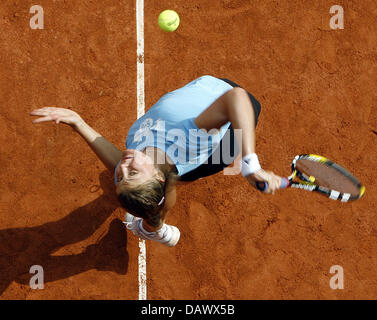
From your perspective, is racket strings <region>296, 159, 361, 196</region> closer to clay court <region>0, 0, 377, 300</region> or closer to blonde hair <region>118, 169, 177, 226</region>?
blonde hair <region>118, 169, 177, 226</region>

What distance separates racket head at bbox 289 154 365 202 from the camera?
3.71 m

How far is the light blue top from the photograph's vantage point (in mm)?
3342

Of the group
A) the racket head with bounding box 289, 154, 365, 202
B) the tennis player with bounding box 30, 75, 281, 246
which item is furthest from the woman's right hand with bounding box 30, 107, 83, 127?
the racket head with bounding box 289, 154, 365, 202

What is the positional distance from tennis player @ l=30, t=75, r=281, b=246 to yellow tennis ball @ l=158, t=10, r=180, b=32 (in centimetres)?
203

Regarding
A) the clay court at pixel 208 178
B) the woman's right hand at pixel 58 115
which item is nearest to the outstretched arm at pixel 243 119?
the woman's right hand at pixel 58 115

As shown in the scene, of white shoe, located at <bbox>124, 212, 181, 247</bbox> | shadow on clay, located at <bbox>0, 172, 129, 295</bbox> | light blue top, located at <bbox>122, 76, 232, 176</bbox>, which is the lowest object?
shadow on clay, located at <bbox>0, 172, 129, 295</bbox>

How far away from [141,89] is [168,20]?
99 cm

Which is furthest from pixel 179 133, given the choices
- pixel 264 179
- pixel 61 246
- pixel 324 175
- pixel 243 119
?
pixel 61 246

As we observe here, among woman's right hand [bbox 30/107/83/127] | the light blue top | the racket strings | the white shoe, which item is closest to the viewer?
the light blue top

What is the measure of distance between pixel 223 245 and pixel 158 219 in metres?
1.54

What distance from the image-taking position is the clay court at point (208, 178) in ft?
16.6

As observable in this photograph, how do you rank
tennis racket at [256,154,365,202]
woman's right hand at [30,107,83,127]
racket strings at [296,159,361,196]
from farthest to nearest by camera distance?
racket strings at [296,159,361,196], tennis racket at [256,154,365,202], woman's right hand at [30,107,83,127]

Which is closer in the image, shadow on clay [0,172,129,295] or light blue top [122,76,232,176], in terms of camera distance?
light blue top [122,76,232,176]

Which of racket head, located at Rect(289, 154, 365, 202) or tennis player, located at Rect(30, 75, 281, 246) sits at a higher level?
tennis player, located at Rect(30, 75, 281, 246)
